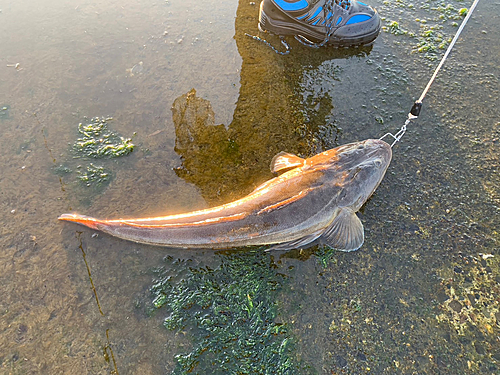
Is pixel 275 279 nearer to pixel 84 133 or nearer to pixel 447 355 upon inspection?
pixel 447 355

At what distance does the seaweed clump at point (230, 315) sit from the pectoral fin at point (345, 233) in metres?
0.45

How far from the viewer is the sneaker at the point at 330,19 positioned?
3.42 meters

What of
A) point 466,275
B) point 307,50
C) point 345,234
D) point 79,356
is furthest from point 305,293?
point 307,50

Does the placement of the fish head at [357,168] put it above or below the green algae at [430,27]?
below

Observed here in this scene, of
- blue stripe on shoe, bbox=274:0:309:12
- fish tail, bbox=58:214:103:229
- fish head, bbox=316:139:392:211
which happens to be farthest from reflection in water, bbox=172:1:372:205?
fish tail, bbox=58:214:103:229

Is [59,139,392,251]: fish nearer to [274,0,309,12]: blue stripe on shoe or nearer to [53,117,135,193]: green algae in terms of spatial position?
[53,117,135,193]: green algae

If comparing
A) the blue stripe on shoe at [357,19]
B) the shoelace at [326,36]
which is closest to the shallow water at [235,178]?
the shoelace at [326,36]

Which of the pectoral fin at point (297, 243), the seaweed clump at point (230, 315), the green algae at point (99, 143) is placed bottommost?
the seaweed clump at point (230, 315)

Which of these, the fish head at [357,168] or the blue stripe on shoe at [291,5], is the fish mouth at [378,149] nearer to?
the fish head at [357,168]

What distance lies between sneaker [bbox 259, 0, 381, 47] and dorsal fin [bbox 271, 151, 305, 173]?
5.61 ft

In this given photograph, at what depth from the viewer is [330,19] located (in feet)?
11.3

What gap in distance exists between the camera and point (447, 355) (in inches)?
75.8

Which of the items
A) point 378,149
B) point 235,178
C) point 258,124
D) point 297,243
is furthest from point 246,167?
point 378,149

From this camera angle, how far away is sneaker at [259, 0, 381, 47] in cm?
342
